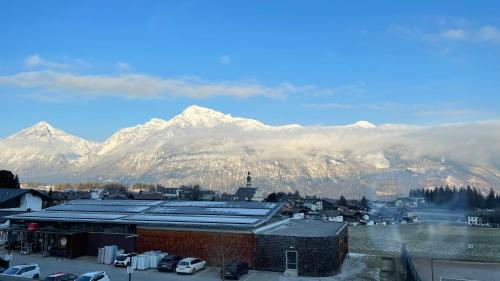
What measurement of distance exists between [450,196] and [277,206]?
16899 centimetres

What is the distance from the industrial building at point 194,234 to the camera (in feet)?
112

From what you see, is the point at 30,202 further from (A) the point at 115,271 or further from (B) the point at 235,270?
(B) the point at 235,270

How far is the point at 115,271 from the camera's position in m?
33.5

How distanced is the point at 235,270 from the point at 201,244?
537 centimetres

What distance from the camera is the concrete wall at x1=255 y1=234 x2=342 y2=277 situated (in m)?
33.5

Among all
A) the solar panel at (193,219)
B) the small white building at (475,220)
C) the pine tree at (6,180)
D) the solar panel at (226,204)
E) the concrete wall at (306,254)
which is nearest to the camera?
the concrete wall at (306,254)

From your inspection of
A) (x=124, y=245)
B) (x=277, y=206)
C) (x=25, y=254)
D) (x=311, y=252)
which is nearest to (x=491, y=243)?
(x=277, y=206)

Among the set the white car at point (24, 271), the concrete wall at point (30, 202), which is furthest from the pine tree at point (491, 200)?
the white car at point (24, 271)

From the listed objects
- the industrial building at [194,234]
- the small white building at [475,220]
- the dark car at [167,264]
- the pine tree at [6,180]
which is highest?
the pine tree at [6,180]

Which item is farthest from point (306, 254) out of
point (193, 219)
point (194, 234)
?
point (193, 219)

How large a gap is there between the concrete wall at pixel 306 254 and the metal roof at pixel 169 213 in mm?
2297

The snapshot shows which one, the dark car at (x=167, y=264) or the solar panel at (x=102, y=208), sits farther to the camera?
the solar panel at (x=102, y=208)

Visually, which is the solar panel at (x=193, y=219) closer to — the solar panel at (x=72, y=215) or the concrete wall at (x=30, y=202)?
the solar panel at (x=72, y=215)

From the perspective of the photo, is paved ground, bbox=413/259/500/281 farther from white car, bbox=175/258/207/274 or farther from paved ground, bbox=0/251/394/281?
white car, bbox=175/258/207/274
